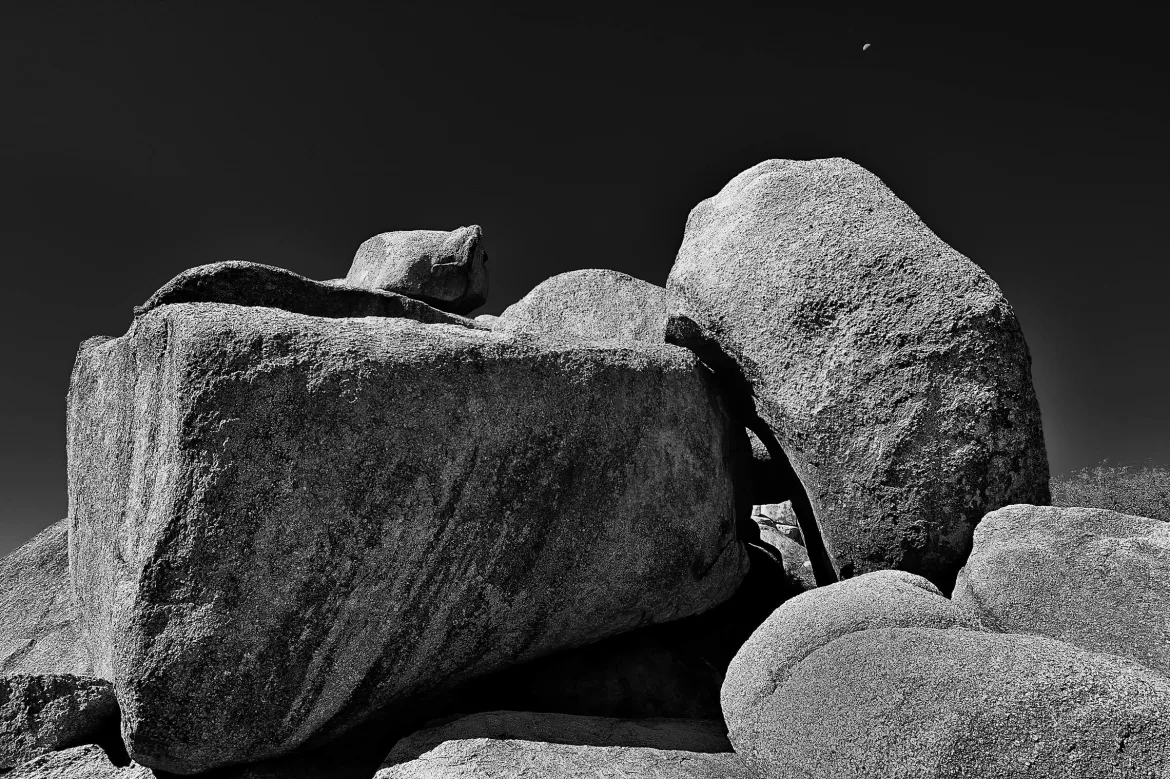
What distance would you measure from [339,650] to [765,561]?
3.76 meters

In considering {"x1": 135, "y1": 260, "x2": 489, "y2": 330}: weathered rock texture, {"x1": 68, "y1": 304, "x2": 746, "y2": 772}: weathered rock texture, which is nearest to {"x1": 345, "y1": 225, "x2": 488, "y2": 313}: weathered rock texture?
{"x1": 135, "y1": 260, "x2": 489, "y2": 330}: weathered rock texture

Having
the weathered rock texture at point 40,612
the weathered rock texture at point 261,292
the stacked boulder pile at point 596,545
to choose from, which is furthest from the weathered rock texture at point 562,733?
the weathered rock texture at point 261,292

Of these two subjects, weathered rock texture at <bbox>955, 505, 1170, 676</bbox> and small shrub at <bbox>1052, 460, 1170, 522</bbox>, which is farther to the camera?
small shrub at <bbox>1052, 460, 1170, 522</bbox>

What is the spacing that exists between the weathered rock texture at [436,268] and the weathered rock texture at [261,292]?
15.3 feet

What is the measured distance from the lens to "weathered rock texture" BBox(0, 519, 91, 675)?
17.5ft

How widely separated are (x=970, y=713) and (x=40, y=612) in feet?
21.6

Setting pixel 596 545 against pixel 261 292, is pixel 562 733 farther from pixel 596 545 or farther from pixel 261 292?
pixel 261 292

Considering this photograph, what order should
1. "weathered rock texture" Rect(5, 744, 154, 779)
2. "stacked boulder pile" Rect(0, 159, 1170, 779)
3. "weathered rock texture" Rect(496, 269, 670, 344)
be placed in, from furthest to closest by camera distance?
"weathered rock texture" Rect(496, 269, 670, 344) → "weathered rock texture" Rect(5, 744, 154, 779) → "stacked boulder pile" Rect(0, 159, 1170, 779)

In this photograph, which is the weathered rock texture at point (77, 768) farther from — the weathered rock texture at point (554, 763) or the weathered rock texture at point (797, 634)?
the weathered rock texture at point (797, 634)

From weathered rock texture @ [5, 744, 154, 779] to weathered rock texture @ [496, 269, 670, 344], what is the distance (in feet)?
13.5

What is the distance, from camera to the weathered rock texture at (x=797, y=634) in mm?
3645

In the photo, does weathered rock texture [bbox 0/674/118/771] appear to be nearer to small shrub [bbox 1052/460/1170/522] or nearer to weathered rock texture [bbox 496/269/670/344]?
weathered rock texture [bbox 496/269/670/344]

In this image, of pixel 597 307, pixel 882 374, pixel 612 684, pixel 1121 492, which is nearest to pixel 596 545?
pixel 612 684

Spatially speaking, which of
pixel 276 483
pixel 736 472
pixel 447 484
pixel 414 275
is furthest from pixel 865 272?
pixel 414 275
